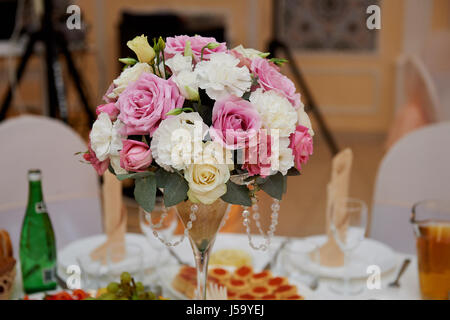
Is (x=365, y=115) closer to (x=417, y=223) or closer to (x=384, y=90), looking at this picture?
(x=384, y=90)

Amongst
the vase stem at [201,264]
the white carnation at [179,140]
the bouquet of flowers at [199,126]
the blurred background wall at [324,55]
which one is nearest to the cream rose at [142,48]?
the bouquet of flowers at [199,126]

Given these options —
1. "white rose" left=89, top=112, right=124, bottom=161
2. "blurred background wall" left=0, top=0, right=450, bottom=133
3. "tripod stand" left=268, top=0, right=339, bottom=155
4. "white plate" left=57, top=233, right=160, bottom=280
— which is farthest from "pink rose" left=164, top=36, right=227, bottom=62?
"blurred background wall" left=0, top=0, right=450, bottom=133

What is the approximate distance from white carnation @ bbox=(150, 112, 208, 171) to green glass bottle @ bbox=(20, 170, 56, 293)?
0.45 metres

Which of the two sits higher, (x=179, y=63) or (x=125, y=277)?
(x=179, y=63)

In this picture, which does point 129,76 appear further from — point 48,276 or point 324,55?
point 324,55

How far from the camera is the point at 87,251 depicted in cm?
107

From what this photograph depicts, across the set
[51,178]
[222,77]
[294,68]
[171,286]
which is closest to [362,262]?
[171,286]

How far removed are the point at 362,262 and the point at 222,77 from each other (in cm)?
58

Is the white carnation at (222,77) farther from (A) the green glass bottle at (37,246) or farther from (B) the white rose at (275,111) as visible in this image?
(A) the green glass bottle at (37,246)

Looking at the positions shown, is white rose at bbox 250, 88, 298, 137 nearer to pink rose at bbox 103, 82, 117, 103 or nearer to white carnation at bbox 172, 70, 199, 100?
white carnation at bbox 172, 70, 199, 100

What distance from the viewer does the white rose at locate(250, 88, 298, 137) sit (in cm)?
58

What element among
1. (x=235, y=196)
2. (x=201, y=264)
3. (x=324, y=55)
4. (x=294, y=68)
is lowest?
(x=201, y=264)

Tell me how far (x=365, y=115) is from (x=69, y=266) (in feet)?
13.2

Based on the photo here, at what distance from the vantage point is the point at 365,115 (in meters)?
4.67
